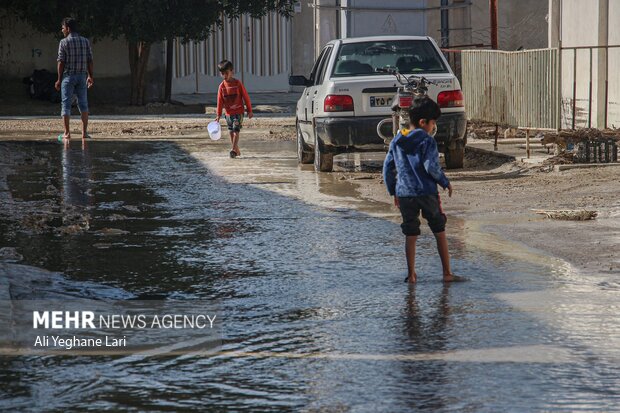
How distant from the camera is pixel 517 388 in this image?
18.8 feet

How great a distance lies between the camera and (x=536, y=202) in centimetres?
1244

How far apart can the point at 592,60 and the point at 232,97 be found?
5.59m

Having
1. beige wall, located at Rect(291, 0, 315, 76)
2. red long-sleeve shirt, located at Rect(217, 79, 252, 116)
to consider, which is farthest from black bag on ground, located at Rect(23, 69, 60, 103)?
red long-sleeve shirt, located at Rect(217, 79, 252, 116)

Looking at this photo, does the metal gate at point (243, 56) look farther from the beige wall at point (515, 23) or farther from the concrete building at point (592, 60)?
→ the concrete building at point (592, 60)

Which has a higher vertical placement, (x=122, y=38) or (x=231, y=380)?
(x=122, y=38)

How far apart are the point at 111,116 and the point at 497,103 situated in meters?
12.4

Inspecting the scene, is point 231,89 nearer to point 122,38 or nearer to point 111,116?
point 111,116

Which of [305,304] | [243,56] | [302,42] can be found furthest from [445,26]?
[305,304]

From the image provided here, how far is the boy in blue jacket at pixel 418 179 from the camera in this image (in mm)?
8469

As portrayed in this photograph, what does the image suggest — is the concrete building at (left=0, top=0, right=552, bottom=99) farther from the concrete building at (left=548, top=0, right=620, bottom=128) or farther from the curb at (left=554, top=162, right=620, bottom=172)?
the curb at (left=554, top=162, right=620, bottom=172)

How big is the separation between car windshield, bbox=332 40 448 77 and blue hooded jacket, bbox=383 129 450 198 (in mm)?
6919

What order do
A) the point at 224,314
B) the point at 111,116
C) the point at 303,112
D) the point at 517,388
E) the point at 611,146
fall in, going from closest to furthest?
1. the point at 517,388
2. the point at 224,314
3. the point at 611,146
4. the point at 303,112
5. the point at 111,116

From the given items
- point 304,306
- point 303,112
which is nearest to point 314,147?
Answer: point 303,112

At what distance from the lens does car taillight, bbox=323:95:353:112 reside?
14984mm
